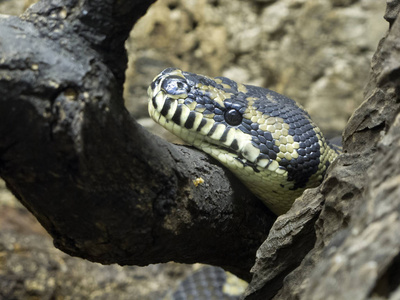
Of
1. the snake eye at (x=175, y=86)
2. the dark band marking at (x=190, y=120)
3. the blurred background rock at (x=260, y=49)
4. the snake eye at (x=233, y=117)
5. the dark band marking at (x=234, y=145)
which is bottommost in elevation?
the blurred background rock at (x=260, y=49)

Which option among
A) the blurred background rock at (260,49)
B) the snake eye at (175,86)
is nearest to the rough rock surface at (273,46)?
the blurred background rock at (260,49)

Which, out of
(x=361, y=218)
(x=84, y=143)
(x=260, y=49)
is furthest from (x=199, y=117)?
(x=260, y=49)

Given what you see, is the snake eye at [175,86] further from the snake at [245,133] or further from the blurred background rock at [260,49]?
the blurred background rock at [260,49]

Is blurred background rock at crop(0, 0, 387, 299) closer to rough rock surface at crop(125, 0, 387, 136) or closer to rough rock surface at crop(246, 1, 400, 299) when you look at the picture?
rough rock surface at crop(125, 0, 387, 136)

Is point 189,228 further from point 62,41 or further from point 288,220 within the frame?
point 62,41

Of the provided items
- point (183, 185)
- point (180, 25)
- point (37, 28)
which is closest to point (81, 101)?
point (37, 28)

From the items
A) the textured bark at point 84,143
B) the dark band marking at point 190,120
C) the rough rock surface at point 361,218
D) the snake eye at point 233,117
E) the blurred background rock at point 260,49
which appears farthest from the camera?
the blurred background rock at point 260,49

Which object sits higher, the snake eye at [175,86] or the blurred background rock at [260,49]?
the snake eye at [175,86]
